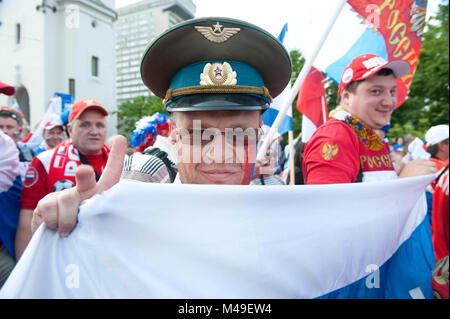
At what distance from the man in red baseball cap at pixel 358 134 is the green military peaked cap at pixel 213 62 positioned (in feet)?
2.36

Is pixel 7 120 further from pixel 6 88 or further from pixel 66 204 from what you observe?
pixel 66 204

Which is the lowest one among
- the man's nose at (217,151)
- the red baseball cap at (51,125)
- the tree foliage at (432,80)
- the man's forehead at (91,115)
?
the man's nose at (217,151)

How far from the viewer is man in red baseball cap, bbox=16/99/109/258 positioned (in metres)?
2.58

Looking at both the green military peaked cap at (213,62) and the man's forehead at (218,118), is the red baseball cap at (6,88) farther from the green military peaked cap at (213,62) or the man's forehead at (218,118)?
the man's forehead at (218,118)

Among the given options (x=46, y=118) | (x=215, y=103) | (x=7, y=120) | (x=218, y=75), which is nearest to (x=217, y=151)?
(x=215, y=103)

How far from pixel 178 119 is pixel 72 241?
73cm

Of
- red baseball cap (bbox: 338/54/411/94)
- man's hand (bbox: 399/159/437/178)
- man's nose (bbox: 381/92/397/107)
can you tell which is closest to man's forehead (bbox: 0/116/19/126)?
red baseball cap (bbox: 338/54/411/94)

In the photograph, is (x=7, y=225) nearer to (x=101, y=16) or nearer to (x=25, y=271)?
(x=25, y=271)

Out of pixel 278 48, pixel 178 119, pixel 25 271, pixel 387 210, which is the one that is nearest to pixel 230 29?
pixel 278 48

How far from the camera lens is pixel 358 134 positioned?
7.37 ft

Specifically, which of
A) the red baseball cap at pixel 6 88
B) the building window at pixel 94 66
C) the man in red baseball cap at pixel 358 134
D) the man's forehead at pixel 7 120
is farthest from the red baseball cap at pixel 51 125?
the building window at pixel 94 66

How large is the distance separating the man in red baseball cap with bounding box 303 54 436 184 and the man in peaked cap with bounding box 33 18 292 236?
72cm

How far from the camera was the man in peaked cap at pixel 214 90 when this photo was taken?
4.32 feet

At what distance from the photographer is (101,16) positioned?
2348 centimetres
